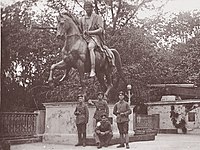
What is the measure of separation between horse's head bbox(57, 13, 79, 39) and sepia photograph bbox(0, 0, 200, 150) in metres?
0.01

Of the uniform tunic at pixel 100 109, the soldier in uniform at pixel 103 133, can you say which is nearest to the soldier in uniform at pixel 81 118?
the uniform tunic at pixel 100 109

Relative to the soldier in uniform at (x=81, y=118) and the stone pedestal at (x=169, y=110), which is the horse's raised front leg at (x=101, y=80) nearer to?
the soldier in uniform at (x=81, y=118)

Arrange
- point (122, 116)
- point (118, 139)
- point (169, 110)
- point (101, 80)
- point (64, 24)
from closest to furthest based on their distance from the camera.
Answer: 1. point (122, 116)
2. point (64, 24)
3. point (118, 139)
4. point (101, 80)
5. point (169, 110)

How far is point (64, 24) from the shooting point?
5.48m

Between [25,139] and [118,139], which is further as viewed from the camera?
[25,139]

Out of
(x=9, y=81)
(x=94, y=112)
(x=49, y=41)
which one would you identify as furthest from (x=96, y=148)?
(x=49, y=41)

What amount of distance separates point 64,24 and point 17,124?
198 cm

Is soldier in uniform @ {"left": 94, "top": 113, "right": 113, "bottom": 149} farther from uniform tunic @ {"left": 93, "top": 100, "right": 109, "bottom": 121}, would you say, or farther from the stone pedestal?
the stone pedestal

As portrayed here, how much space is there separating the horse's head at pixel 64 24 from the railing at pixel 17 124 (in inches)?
57.4

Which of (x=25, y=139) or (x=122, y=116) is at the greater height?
(x=122, y=116)

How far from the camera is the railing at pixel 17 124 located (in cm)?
615

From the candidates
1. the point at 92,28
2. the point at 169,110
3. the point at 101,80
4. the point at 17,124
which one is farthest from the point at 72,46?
the point at 169,110

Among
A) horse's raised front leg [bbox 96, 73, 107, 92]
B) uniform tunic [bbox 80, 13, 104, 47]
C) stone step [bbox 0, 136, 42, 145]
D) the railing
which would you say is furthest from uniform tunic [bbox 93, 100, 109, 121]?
the railing

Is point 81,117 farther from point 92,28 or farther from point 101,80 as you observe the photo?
point 92,28
